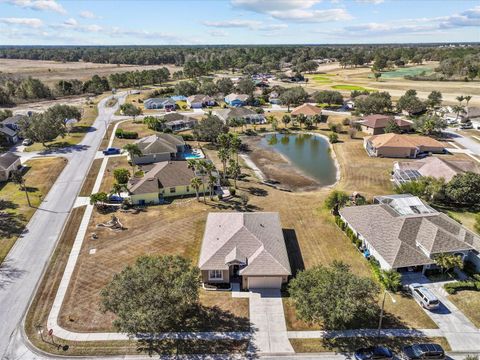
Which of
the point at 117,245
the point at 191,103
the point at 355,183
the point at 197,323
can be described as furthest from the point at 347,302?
the point at 191,103

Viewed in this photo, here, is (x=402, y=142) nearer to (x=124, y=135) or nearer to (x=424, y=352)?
(x=424, y=352)

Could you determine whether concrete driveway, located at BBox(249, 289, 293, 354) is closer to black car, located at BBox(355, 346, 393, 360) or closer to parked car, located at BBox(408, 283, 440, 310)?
black car, located at BBox(355, 346, 393, 360)

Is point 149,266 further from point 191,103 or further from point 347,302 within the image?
point 191,103

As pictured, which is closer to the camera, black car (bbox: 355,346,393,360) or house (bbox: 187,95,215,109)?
black car (bbox: 355,346,393,360)

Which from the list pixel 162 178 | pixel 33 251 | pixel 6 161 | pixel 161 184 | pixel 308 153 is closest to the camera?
pixel 33 251

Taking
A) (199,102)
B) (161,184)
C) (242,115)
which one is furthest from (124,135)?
(199,102)

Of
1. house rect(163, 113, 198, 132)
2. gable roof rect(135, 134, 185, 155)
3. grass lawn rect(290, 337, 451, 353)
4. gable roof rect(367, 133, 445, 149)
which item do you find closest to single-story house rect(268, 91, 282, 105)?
house rect(163, 113, 198, 132)

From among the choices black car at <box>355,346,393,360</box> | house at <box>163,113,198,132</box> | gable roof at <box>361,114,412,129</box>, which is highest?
gable roof at <box>361,114,412,129</box>
